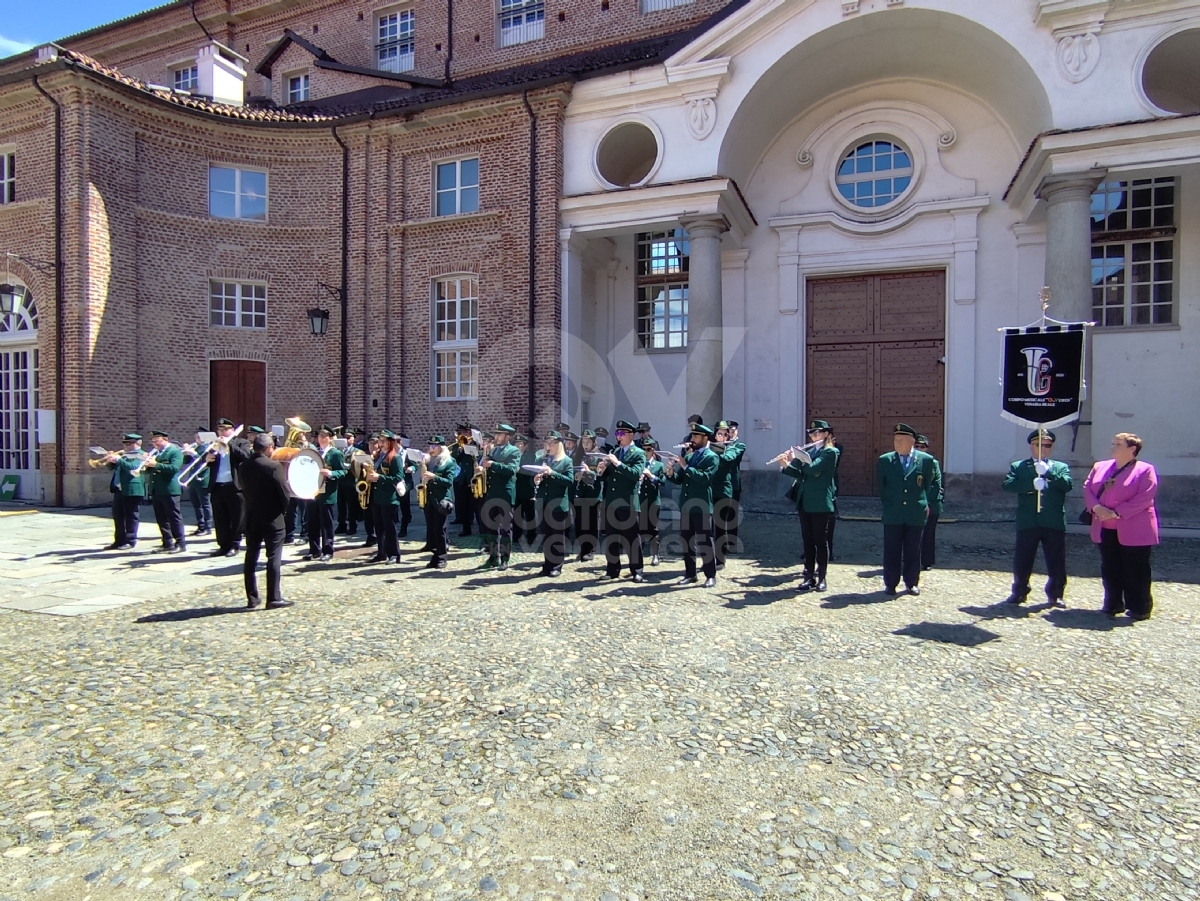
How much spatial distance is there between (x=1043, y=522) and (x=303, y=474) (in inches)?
308

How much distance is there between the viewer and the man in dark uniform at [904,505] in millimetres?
7570

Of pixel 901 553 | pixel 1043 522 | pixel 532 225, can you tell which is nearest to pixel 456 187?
pixel 532 225

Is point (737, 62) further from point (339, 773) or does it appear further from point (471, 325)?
point (339, 773)

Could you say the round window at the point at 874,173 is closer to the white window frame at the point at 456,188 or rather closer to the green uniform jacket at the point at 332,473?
the white window frame at the point at 456,188

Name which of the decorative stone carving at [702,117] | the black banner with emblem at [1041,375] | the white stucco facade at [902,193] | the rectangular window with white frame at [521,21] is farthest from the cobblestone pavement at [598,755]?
the rectangular window with white frame at [521,21]

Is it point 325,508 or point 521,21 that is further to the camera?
point 521,21

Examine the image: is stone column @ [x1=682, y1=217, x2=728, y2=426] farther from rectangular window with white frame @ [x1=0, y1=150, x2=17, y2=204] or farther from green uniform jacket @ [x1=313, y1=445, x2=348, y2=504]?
rectangular window with white frame @ [x1=0, y1=150, x2=17, y2=204]

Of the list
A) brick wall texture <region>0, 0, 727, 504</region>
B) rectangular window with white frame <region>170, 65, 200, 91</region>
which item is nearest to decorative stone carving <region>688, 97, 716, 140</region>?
brick wall texture <region>0, 0, 727, 504</region>

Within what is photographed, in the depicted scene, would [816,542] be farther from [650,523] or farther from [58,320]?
[58,320]

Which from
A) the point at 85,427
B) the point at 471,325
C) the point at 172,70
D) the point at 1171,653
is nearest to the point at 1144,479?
the point at 1171,653

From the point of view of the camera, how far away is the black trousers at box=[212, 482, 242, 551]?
28.4ft

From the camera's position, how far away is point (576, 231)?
15.1m

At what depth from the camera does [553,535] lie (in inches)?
346

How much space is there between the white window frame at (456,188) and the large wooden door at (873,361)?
7.89 meters
